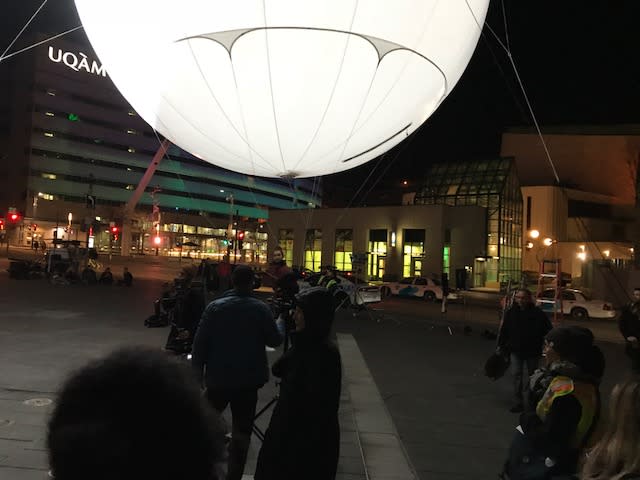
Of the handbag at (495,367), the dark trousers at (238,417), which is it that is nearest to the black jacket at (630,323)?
the handbag at (495,367)

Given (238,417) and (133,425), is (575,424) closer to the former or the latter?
(238,417)

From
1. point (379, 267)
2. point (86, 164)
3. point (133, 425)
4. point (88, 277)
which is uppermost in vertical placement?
point (86, 164)

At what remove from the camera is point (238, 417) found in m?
3.73

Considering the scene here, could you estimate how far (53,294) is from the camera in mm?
18266

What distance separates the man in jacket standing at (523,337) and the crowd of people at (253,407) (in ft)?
11.7

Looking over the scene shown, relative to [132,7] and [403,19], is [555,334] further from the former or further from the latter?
[132,7]

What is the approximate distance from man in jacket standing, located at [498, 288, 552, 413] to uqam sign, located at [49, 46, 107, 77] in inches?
3438

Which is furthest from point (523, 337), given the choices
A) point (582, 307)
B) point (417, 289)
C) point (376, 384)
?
point (417, 289)

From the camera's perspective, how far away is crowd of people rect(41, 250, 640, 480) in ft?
3.04

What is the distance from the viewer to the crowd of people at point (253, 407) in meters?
0.93

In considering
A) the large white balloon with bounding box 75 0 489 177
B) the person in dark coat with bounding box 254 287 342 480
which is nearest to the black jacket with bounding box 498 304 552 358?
the large white balloon with bounding box 75 0 489 177

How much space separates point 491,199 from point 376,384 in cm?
3134

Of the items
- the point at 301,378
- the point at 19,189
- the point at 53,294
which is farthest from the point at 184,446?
the point at 19,189

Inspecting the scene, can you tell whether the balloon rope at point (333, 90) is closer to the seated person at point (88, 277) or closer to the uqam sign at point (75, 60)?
the seated person at point (88, 277)
